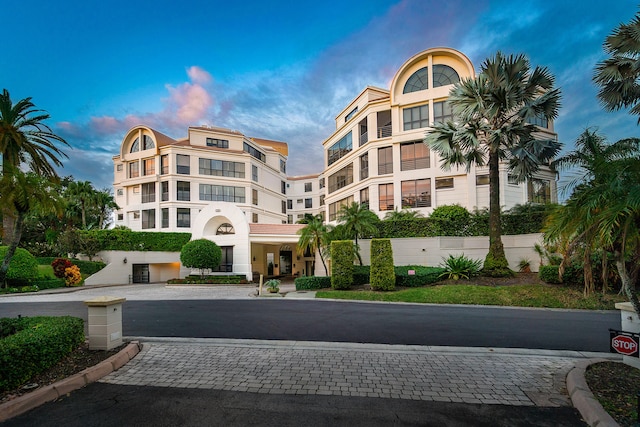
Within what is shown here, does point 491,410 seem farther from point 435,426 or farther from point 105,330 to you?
point 105,330

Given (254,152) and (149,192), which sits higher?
(254,152)

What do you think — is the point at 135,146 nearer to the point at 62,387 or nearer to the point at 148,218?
the point at 148,218

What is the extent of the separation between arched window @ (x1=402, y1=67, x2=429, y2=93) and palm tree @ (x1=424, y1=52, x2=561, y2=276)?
867cm

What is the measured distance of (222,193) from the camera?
37188 mm

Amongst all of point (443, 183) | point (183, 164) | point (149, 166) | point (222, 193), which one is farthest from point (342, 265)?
point (149, 166)

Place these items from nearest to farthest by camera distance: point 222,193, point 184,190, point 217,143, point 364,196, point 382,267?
point 382,267
point 364,196
point 184,190
point 222,193
point 217,143

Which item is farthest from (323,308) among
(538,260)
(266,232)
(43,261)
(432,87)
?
(43,261)

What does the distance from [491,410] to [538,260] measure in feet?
55.7

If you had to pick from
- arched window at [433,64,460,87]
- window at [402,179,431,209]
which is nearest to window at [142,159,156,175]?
window at [402,179,431,209]

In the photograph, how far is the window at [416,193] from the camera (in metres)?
24.2

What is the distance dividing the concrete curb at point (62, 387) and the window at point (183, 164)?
32.4 meters

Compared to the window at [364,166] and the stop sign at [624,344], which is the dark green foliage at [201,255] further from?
the stop sign at [624,344]

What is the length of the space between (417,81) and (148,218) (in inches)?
1238

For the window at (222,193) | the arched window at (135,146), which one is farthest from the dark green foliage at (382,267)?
the arched window at (135,146)
